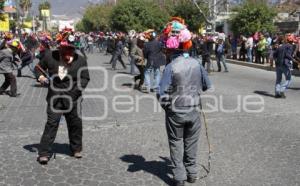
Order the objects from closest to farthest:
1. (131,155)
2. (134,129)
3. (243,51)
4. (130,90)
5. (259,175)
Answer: (259,175) < (131,155) < (134,129) < (130,90) < (243,51)

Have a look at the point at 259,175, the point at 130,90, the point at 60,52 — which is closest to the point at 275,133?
the point at 259,175

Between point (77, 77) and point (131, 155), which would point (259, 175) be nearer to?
point (131, 155)

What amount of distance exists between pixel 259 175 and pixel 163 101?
1.60 meters

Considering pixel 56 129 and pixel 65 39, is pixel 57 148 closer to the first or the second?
pixel 56 129

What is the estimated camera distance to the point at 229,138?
7.59 m

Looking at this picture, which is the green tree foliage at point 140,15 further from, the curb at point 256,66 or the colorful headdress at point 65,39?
the colorful headdress at point 65,39

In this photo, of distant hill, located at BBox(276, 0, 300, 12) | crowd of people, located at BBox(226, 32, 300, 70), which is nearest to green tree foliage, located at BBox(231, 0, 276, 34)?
crowd of people, located at BBox(226, 32, 300, 70)

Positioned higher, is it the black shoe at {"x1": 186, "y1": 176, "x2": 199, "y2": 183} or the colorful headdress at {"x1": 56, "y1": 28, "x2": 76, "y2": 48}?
the colorful headdress at {"x1": 56, "y1": 28, "x2": 76, "y2": 48}

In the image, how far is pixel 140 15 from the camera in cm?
4319

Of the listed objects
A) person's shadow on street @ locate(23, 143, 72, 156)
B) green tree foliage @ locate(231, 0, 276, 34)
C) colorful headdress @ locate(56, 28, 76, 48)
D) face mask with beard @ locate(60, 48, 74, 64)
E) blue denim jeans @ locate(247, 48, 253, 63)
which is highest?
green tree foliage @ locate(231, 0, 276, 34)

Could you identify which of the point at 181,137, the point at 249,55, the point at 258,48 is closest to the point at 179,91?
the point at 181,137

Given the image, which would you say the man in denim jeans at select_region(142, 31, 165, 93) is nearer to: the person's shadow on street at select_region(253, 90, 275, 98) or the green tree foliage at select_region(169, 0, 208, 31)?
the person's shadow on street at select_region(253, 90, 275, 98)

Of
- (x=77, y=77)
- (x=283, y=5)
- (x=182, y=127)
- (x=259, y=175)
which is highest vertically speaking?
Result: (x=283, y=5)

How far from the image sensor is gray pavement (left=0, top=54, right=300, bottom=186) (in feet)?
18.7
